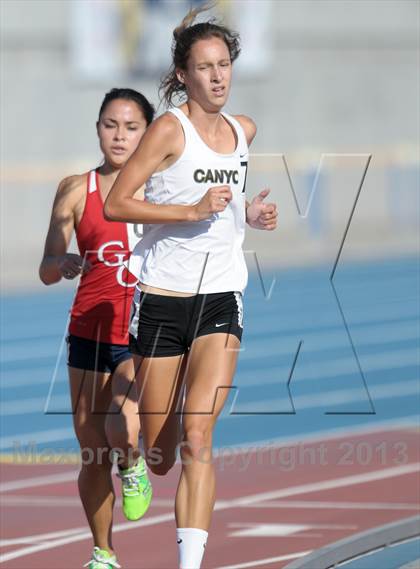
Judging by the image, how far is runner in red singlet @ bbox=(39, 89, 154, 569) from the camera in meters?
6.47

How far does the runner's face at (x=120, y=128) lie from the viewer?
6.61 meters

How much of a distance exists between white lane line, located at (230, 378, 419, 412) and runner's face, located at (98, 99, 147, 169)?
5.12m

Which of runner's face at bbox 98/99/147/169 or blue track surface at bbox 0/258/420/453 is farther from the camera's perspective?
blue track surface at bbox 0/258/420/453

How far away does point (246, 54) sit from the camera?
2981 cm

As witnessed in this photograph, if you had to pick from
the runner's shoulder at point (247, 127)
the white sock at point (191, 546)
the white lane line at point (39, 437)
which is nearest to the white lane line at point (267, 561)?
the white sock at point (191, 546)

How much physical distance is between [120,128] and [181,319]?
1299 mm

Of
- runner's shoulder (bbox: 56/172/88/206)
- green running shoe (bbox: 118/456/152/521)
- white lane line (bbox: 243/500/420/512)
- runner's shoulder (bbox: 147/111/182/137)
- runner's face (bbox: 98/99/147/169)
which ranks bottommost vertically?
white lane line (bbox: 243/500/420/512)

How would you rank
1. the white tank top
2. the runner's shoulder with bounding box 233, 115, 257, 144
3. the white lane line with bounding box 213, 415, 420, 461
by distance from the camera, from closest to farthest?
the white tank top
the runner's shoulder with bounding box 233, 115, 257, 144
the white lane line with bounding box 213, 415, 420, 461

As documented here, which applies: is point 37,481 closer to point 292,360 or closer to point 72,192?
point 72,192

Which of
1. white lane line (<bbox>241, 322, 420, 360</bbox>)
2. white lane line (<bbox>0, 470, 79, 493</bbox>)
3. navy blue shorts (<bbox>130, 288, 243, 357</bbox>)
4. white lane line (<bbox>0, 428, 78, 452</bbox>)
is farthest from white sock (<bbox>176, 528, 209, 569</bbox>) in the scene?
white lane line (<bbox>241, 322, 420, 360</bbox>)

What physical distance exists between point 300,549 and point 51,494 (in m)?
2.02

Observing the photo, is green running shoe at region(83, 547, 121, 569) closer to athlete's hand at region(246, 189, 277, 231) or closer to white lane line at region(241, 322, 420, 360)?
athlete's hand at region(246, 189, 277, 231)

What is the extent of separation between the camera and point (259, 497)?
8.35 metres

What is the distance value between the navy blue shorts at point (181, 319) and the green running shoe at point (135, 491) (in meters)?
1.00
